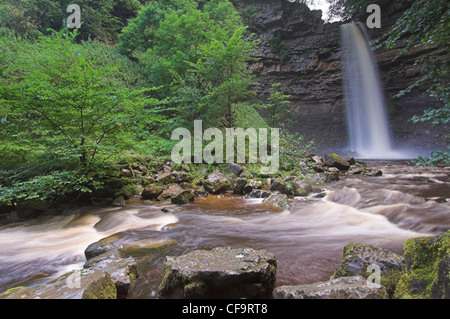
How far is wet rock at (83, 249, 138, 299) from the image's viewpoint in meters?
1.95

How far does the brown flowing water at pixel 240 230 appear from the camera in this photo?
8.44 feet

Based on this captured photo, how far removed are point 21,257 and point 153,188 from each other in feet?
10.2

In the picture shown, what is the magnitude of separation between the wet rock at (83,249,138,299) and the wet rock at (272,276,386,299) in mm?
1342

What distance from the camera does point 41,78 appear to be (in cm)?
416

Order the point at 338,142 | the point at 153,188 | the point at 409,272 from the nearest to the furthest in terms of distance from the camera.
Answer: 1. the point at 409,272
2. the point at 153,188
3. the point at 338,142

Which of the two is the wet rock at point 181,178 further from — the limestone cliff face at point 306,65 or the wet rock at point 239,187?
the limestone cliff face at point 306,65

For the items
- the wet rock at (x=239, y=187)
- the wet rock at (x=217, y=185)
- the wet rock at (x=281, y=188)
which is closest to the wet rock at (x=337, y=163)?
the wet rock at (x=281, y=188)

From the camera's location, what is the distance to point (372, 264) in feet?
6.08

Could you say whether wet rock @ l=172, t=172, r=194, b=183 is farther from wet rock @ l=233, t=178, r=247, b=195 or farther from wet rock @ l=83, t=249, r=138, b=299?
wet rock @ l=83, t=249, r=138, b=299

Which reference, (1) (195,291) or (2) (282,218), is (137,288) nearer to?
(1) (195,291)

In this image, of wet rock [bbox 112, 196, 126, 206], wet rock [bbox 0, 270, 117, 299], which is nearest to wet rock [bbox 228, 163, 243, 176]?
wet rock [bbox 112, 196, 126, 206]

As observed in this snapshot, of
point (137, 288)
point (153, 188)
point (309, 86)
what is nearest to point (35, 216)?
point (153, 188)

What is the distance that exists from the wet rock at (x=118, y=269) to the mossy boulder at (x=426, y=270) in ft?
7.02

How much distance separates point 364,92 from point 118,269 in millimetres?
22271
